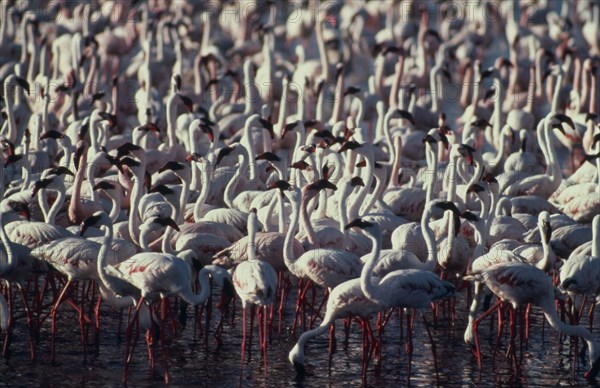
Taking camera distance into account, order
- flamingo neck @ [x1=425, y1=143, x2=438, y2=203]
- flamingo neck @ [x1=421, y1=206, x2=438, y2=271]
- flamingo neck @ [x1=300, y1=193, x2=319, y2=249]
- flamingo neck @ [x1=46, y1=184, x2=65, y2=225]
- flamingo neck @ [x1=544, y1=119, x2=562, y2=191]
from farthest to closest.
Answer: flamingo neck @ [x1=544, y1=119, x2=562, y2=191]
flamingo neck @ [x1=425, y1=143, x2=438, y2=203]
flamingo neck @ [x1=46, y1=184, x2=65, y2=225]
flamingo neck @ [x1=300, y1=193, x2=319, y2=249]
flamingo neck @ [x1=421, y1=206, x2=438, y2=271]

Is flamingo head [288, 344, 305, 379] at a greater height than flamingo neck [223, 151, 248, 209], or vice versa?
flamingo neck [223, 151, 248, 209]

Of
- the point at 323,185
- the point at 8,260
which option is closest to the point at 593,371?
the point at 323,185

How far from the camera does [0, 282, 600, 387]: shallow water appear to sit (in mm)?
9805

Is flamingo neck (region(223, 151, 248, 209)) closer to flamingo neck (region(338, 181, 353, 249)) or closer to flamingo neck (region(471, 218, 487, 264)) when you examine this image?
flamingo neck (region(338, 181, 353, 249))

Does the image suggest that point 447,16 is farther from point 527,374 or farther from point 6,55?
point 527,374

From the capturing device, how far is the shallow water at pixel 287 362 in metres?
9.80

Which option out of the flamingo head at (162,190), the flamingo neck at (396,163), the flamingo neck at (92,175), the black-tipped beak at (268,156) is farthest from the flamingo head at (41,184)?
the flamingo neck at (396,163)

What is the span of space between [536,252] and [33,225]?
4.34m

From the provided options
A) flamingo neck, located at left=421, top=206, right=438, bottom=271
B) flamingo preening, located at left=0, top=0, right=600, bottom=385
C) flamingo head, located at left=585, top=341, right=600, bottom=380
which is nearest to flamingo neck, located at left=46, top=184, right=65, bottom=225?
flamingo preening, located at left=0, top=0, right=600, bottom=385

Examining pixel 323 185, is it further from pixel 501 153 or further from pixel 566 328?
pixel 501 153

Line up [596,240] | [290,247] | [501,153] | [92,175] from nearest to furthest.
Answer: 1. [596,240]
2. [290,247]
3. [92,175]
4. [501,153]

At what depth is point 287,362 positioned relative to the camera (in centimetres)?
1029

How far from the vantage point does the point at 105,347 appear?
10.6m

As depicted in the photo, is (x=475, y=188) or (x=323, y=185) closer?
(x=323, y=185)
